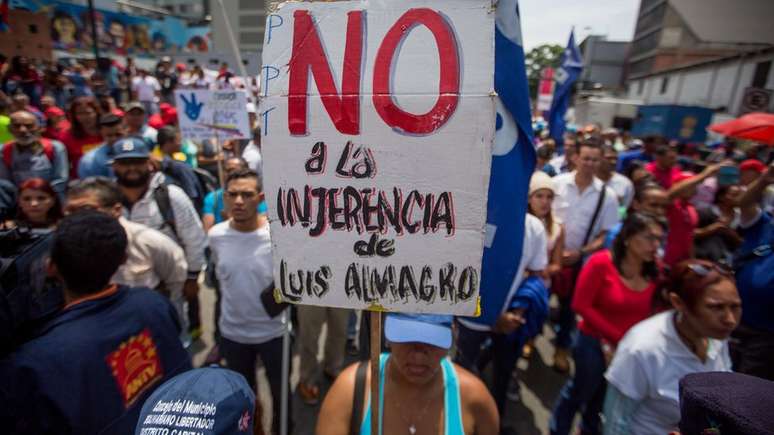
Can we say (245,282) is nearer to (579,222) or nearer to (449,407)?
(449,407)

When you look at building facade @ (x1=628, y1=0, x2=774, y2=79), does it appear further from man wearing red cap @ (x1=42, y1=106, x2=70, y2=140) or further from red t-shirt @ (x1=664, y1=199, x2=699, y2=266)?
man wearing red cap @ (x1=42, y1=106, x2=70, y2=140)

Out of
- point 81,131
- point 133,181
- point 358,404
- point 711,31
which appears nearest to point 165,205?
point 133,181

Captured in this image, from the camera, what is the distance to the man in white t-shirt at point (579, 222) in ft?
12.4

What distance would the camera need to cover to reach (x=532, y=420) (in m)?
3.19

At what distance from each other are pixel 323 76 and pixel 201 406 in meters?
0.96

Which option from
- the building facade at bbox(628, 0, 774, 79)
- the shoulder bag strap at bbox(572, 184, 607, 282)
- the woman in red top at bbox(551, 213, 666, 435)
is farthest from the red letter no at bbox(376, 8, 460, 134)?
the building facade at bbox(628, 0, 774, 79)

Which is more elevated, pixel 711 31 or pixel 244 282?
pixel 711 31

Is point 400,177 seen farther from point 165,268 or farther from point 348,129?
point 165,268

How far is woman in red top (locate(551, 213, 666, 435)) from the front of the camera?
2.58m

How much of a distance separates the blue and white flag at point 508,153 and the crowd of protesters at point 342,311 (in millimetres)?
586

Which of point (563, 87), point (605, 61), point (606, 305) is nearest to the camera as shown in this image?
point (606, 305)

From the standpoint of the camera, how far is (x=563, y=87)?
559 cm

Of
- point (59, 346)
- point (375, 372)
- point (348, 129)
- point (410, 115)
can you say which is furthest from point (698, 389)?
point (59, 346)

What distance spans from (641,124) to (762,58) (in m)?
5.99
